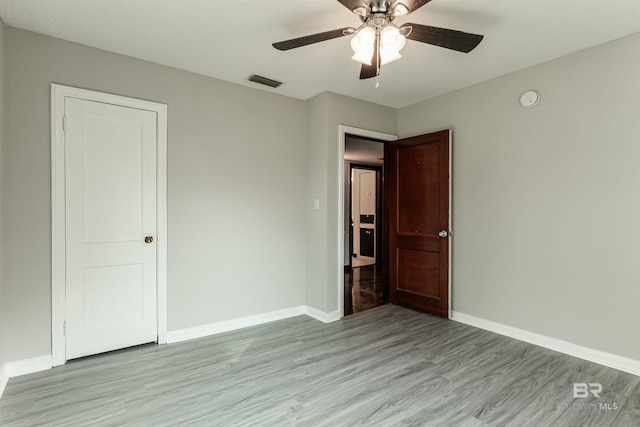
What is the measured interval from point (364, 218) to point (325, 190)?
158 inches

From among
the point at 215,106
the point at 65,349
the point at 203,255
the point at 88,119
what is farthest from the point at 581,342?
the point at 88,119

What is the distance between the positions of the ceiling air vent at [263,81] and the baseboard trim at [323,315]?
2.53 metres

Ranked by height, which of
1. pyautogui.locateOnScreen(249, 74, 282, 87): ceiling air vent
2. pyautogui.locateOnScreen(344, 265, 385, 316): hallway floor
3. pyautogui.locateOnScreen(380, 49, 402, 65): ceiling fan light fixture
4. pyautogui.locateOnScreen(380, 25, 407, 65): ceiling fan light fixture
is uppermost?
pyautogui.locateOnScreen(249, 74, 282, 87): ceiling air vent

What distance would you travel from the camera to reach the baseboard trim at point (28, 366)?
2389 millimetres

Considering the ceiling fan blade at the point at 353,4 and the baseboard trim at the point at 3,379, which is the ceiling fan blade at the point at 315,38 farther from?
the baseboard trim at the point at 3,379

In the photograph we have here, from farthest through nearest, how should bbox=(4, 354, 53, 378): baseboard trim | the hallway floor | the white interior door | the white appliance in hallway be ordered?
the white appliance in hallway, the hallway floor, the white interior door, bbox=(4, 354, 53, 378): baseboard trim

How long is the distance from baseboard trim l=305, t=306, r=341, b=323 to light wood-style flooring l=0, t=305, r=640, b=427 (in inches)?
17.3

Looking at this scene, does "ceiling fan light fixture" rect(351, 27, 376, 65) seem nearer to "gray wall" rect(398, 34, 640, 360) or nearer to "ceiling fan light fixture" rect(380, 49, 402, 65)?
"ceiling fan light fixture" rect(380, 49, 402, 65)

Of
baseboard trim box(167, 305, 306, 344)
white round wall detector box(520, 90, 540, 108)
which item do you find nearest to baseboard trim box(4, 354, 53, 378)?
baseboard trim box(167, 305, 306, 344)

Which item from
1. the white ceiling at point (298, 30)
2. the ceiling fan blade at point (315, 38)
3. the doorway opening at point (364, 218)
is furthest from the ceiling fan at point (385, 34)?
the doorway opening at point (364, 218)

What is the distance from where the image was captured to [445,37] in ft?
6.32

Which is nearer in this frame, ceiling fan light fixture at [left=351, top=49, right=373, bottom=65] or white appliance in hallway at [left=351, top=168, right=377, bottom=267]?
ceiling fan light fixture at [left=351, top=49, right=373, bottom=65]

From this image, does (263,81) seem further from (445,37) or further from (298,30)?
(445,37)

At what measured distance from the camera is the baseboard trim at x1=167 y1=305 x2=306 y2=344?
310cm
